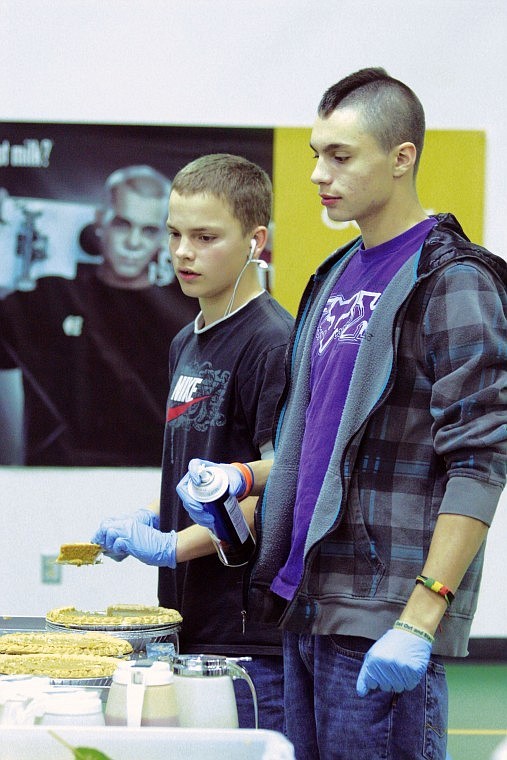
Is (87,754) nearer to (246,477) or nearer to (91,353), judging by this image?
(246,477)

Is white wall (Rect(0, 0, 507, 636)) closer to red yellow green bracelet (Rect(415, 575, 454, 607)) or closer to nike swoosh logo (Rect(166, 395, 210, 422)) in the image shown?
nike swoosh logo (Rect(166, 395, 210, 422))

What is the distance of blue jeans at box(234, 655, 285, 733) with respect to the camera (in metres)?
1.67

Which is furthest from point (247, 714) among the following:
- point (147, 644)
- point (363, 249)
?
point (363, 249)

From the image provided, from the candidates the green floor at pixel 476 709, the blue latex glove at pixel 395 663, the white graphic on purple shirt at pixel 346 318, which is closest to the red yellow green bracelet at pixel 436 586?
the blue latex glove at pixel 395 663

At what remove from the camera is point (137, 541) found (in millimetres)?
1793

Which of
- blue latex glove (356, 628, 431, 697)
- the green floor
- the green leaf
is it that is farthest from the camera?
the green floor

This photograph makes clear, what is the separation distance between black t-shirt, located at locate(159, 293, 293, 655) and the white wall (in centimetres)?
250

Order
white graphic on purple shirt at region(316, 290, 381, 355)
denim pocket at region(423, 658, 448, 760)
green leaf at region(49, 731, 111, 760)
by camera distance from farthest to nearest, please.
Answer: white graphic on purple shirt at region(316, 290, 381, 355)
denim pocket at region(423, 658, 448, 760)
green leaf at region(49, 731, 111, 760)

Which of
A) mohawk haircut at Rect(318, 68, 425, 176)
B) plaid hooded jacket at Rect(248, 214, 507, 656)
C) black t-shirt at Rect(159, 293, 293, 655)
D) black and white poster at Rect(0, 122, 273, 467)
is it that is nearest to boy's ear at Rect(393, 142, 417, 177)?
mohawk haircut at Rect(318, 68, 425, 176)

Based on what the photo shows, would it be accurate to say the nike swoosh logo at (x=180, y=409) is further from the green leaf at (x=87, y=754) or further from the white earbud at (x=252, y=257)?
the green leaf at (x=87, y=754)

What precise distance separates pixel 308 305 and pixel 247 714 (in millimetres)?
651

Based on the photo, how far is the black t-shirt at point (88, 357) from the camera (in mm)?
4352

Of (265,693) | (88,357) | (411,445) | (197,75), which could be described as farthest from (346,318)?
(197,75)

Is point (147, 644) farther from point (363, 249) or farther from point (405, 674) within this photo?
point (363, 249)
